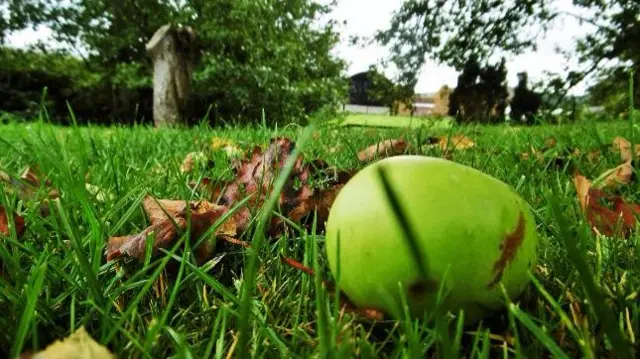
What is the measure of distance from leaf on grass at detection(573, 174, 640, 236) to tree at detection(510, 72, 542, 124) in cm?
1975

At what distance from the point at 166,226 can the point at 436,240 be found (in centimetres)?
62

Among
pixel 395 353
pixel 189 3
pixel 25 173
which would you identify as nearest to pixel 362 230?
pixel 395 353

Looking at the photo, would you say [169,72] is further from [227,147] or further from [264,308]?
[264,308]

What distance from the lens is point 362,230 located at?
2.43ft

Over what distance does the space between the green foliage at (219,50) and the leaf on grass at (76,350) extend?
14.4 meters

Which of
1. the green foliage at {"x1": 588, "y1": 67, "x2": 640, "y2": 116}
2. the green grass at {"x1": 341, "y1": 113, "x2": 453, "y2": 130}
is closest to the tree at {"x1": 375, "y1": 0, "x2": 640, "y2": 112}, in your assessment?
the green foliage at {"x1": 588, "y1": 67, "x2": 640, "y2": 116}

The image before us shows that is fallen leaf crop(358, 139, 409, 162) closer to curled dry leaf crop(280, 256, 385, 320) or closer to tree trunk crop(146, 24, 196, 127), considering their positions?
curled dry leaf crop(280, 256, 385, 320)

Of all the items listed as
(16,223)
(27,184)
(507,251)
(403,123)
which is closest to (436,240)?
(507,251)

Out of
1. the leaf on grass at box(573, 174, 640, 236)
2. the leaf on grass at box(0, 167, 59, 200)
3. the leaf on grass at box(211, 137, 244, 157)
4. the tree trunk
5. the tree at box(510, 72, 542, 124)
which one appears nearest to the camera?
the leaf on grass at box(573, 174, 640, 236)

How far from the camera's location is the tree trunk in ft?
31.9

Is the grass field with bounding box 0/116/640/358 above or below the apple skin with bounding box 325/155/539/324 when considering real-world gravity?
below

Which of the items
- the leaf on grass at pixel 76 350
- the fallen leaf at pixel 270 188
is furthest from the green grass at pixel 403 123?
the leaf on grass at pixel 76 350

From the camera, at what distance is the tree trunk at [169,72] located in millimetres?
9734

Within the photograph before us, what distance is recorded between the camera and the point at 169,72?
9883mm
